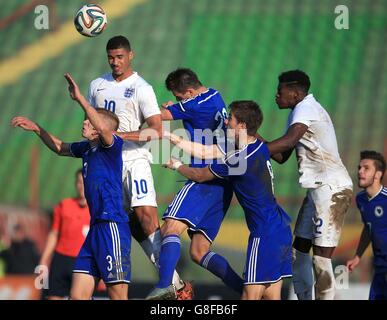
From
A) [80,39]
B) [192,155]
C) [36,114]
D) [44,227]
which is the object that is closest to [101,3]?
[80,39]

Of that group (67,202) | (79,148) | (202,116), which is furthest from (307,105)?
(67,202)

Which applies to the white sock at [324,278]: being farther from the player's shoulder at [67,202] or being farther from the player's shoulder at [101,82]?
the player's shoulder at [67,202]

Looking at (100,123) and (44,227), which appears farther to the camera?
(44,227)

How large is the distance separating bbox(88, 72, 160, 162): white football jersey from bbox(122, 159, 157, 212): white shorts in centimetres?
10

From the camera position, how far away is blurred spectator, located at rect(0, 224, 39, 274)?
15336mm

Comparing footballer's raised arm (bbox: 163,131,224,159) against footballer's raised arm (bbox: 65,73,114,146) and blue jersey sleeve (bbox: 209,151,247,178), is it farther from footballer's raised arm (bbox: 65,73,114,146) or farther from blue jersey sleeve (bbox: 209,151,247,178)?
footballer's raised arm (bbox: 65,73,114,146)

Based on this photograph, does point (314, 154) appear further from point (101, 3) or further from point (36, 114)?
point (101, 3)

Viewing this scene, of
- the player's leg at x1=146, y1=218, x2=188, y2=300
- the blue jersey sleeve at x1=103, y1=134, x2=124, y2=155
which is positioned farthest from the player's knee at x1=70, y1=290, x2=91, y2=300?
the blue jersey sleeve at x1=103, y1=134, x2=124, y2=155

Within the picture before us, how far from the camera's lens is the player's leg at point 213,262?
9.52 metres

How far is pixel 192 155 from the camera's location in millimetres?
9695

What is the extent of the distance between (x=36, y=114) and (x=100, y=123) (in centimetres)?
1313

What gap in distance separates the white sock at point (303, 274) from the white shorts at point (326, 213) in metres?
0.25

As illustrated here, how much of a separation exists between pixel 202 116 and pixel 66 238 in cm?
341

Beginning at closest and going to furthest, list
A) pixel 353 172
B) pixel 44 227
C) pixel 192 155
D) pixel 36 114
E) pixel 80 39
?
pixel 192 155, pixel 44 227, pixel 353 172, pixel 36 114, pixel 80 39
